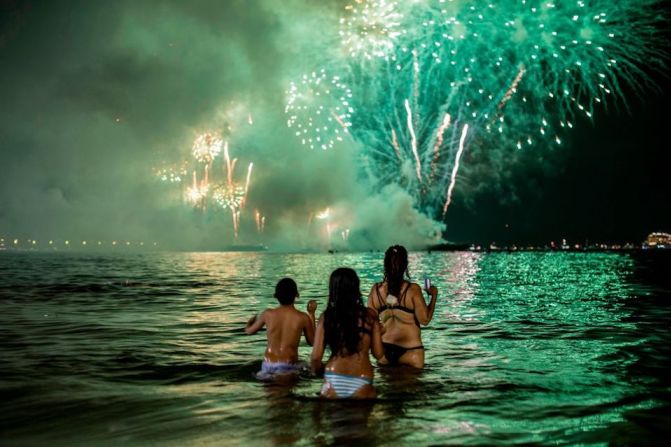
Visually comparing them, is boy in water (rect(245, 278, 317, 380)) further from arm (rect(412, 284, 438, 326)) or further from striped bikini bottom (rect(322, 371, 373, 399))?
arm (rect(412, 284, 438, 326))

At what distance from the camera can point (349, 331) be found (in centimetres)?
775

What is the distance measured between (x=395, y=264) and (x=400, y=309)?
3.08 ft

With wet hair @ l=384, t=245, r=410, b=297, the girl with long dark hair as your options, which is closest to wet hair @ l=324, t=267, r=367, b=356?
the girl with long dark hair

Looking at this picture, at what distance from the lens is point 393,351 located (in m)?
10.4

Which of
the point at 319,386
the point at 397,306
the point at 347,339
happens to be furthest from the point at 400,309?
the point at 347,339

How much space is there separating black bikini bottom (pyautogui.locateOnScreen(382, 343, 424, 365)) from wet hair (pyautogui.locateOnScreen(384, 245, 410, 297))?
45.7 inches

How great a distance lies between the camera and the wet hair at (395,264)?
9.39 m

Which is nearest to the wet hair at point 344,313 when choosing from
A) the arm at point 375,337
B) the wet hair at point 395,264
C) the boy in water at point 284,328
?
the arm at point 375,337

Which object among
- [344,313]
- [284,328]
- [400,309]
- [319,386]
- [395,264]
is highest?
[395,264]

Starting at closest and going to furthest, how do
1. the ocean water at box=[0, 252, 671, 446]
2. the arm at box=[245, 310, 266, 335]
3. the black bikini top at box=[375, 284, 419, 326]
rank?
the ocean water at box=[0, 252, 671, 446] → the arm at box=[245, 310, 266, 335] → the black bikini top at box=[375, 284, 419, 326]

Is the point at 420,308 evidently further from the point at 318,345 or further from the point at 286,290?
the point at 318,345

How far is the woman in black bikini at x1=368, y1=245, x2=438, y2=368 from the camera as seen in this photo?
9648 millimetres

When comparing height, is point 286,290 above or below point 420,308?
above

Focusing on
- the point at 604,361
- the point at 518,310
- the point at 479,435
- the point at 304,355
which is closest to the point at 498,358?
the point at 604,361
